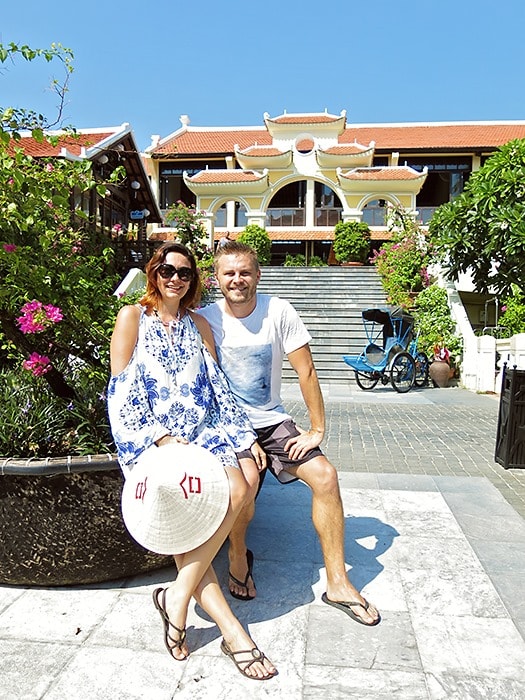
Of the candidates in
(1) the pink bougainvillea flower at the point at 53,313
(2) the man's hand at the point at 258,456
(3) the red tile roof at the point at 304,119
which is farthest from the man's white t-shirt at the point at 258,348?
(3) the red tile roof at the point at 304,119

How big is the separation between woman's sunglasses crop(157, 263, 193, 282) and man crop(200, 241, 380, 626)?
226 millimetres

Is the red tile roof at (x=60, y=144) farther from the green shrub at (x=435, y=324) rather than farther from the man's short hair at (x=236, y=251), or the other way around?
the green shrub at (x=435, y=324)

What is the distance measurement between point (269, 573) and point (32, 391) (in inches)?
65.1

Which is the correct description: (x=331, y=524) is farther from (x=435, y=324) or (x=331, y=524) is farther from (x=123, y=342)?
(x=435, y=324)

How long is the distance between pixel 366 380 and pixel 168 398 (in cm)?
981

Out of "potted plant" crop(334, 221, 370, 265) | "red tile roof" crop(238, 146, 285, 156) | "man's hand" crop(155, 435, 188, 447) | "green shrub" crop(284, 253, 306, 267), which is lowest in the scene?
"man's hand" crop(155, 435, 188, 447)

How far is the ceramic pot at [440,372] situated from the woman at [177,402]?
9.56 m

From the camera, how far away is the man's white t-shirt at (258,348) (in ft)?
8.95

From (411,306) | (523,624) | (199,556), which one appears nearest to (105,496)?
(199,556)

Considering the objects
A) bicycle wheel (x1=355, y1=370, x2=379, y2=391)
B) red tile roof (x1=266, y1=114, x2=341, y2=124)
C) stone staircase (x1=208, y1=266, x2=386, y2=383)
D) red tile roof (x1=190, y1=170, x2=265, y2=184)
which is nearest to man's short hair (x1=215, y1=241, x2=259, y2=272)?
bicycle wheel (x1=355, y1=370, x2=379, y2=391)

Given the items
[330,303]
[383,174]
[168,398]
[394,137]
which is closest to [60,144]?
[168,398]

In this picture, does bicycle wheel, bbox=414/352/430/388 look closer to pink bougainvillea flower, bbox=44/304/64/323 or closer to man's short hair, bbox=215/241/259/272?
man's short hair, bbox=215/241/259/272

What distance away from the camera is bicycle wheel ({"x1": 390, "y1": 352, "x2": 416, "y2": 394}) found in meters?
10.7

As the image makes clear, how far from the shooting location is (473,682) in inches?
81.4
